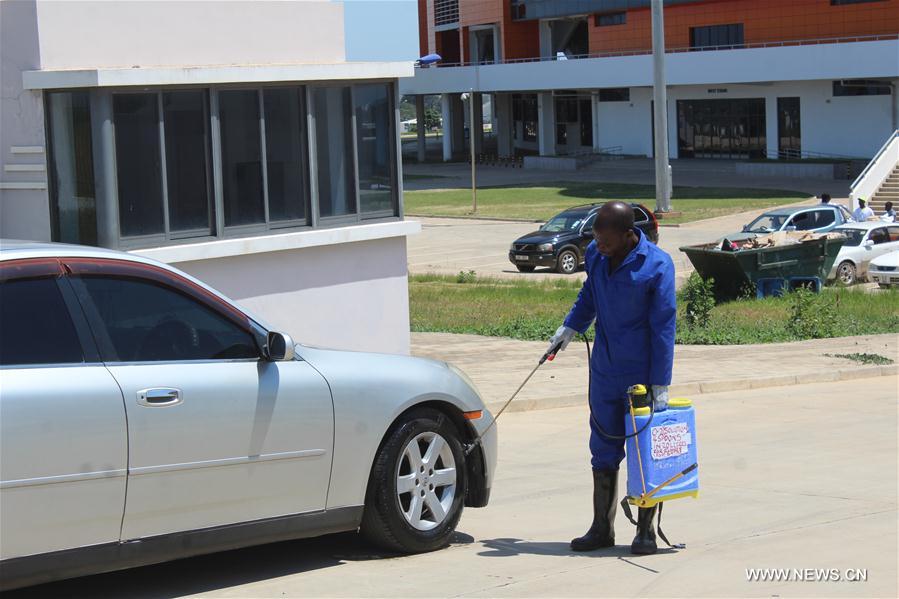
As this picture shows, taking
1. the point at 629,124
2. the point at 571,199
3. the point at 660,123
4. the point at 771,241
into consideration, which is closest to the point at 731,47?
the point at 629,124

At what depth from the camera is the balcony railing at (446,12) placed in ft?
305

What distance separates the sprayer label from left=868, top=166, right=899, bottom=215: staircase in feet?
127

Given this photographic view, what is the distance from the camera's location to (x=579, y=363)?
15625 millimetres

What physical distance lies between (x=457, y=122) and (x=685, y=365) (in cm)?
7824

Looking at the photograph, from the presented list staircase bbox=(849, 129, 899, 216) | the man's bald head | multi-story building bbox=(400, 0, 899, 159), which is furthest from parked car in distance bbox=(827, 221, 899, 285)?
multi-story building bbox=(400, 0, 899, 159)

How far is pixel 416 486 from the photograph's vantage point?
22.6ft

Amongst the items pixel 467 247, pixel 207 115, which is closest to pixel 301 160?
pixel 207 115

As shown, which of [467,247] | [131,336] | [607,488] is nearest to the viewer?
[131,336]

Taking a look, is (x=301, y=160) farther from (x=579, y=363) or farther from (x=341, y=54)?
(x=579, y=363)

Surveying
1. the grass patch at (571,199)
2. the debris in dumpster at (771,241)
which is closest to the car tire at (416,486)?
the debris in dumpster at (771,241)

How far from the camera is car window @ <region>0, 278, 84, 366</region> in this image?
5535mm

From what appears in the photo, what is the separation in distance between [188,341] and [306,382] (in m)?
0.64

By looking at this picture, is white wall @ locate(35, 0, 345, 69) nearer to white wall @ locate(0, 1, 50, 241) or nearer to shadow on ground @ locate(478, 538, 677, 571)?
white wall @ locate(0, 1, 50, 241)

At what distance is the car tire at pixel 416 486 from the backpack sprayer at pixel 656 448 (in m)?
0.89
